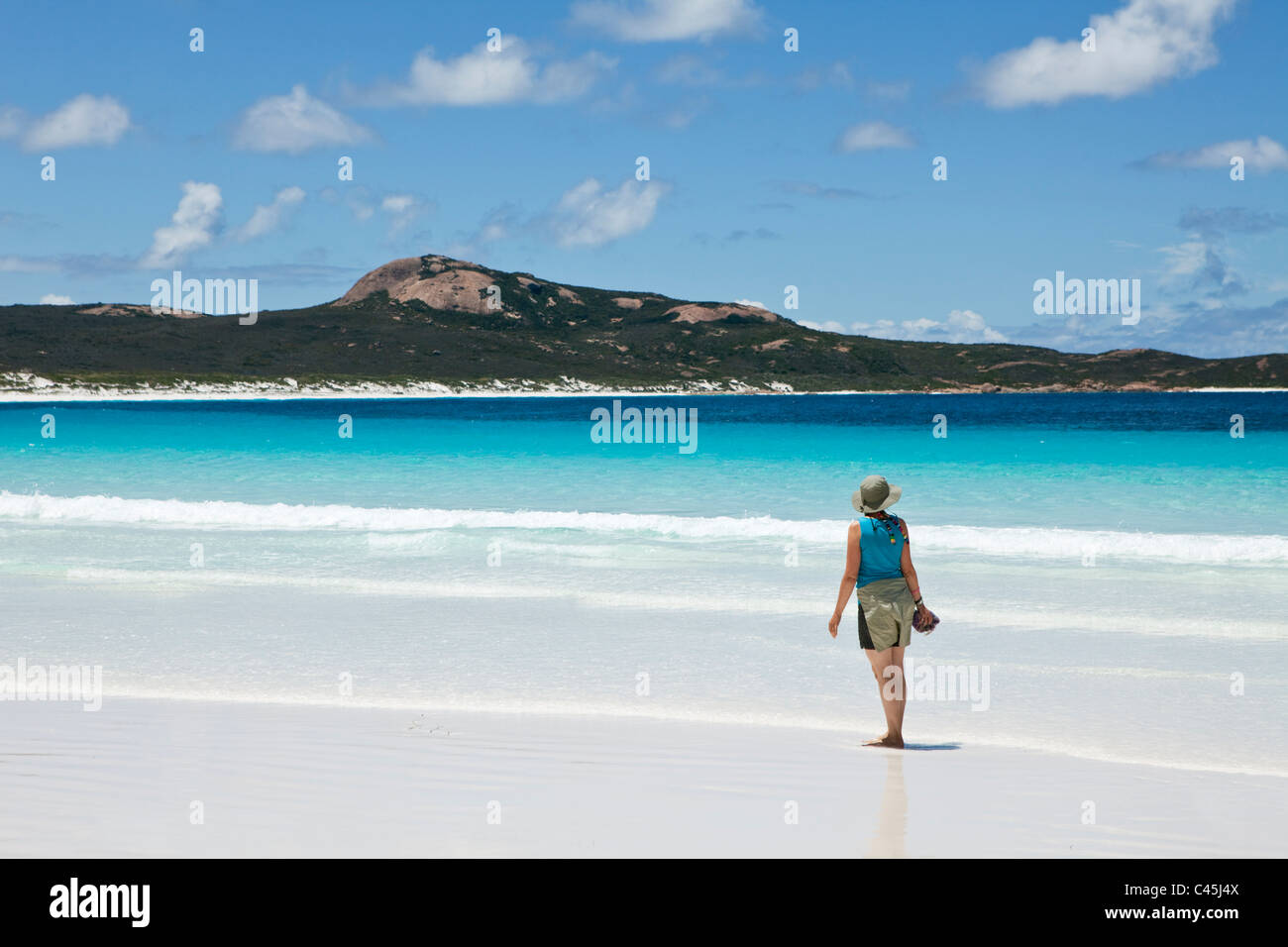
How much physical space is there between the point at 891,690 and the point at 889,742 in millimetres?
333

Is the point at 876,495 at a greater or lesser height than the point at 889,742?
greater

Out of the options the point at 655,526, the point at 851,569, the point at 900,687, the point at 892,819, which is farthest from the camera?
the point at 655,526

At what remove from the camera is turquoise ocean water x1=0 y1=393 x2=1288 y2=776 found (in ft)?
27.1

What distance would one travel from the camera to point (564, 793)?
19.3 feet

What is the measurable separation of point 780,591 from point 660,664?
158 inches

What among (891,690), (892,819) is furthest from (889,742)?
(892,819)

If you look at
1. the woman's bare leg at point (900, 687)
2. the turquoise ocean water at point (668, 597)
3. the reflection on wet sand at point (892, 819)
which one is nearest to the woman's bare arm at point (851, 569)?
the woman's bare leg at point (900, 687)

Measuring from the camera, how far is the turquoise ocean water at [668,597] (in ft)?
27.1

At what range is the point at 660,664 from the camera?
9.41 meters

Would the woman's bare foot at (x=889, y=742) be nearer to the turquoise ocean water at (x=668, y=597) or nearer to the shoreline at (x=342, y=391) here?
the turquoise ocean water at (x=668, y=597)

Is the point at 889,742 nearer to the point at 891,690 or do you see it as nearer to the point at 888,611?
the point at 891,690

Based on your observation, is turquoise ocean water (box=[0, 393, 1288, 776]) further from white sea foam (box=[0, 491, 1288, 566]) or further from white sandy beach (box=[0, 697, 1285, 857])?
white sandy beach (box=[0, 697, 1285, 857])

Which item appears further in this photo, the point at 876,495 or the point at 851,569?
the point at 851,569
